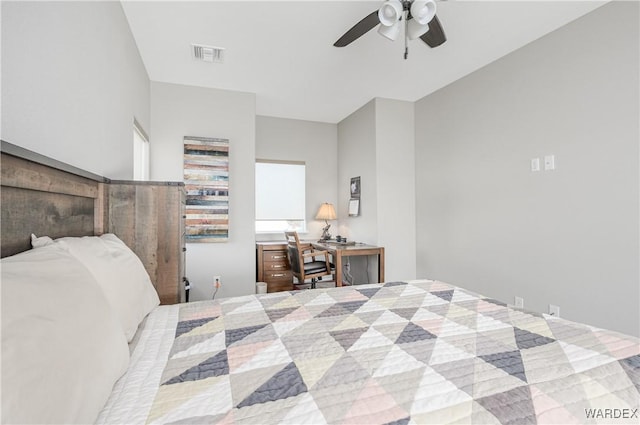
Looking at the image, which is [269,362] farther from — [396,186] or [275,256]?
[396,186]

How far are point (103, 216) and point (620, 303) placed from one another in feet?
11.2

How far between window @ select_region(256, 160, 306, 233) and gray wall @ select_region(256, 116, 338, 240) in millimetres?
95

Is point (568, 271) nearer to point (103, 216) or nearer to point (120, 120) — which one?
point (103, 216)

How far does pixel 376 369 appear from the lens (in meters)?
0.88

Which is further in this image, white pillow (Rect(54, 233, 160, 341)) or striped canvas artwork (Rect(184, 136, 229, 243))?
striped canvas artwork (Rect(184, 136, 229, 243))

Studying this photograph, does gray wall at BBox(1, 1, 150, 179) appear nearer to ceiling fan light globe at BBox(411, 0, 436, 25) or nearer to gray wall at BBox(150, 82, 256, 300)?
gray wall at BBox(150, 82, 256, 300)

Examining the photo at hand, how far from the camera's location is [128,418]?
652mm

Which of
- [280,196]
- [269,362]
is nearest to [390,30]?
[269,362]

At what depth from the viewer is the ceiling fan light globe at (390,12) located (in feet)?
5.79

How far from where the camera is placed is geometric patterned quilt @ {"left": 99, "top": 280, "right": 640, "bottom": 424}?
69 cm

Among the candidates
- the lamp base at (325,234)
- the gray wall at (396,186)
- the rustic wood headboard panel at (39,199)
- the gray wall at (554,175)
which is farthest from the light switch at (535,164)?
the rustic wood headboard panel at (39,199)

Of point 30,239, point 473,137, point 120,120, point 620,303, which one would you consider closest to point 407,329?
point 30,239

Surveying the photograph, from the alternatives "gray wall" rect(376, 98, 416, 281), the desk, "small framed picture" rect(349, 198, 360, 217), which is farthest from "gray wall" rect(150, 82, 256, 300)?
"gray wall" rect(376, 98, 416, 281)

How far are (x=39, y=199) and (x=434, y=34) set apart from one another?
2.33 meters
